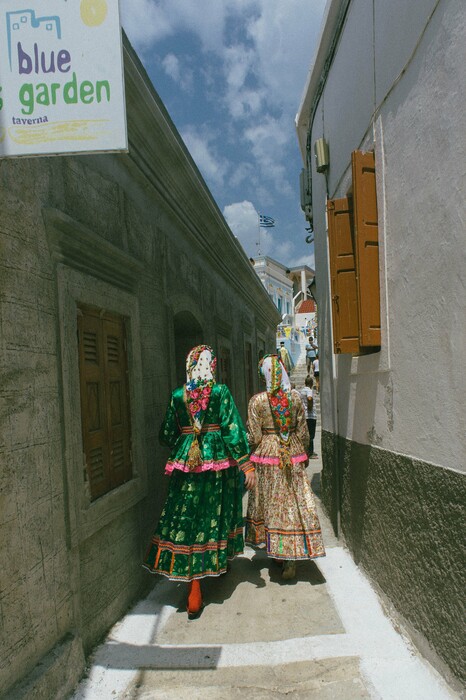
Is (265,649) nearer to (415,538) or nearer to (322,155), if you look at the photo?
(415,538)

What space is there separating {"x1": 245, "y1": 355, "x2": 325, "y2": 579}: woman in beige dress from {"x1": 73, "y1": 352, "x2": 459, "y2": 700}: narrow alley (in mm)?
292

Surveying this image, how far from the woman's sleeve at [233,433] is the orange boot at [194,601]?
80 centimetres

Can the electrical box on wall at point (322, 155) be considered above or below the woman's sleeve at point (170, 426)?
above

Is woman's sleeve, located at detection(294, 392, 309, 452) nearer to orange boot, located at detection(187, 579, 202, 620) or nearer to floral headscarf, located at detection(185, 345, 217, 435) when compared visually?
floral headscarf, located at detection(185, 345, 217, 435)

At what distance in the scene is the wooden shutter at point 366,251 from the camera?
11.0 feet

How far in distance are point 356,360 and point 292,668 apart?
7.06 feet

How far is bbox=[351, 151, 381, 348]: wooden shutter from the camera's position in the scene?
3363mm

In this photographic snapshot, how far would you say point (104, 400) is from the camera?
10.7 feet

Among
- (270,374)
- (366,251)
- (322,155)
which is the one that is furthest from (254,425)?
(322,155)

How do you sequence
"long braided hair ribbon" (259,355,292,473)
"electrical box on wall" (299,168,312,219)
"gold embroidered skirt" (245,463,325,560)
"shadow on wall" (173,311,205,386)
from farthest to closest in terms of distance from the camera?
"electrical box on wall" (299,168,312,219)
"shadow on wall" (173,311,205,386)
"long braided hair ribbon" (259,355,292,473)
"gold embroidered skirt" (245,463,325,560)

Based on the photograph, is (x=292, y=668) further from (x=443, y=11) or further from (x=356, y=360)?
(x=443, y=11)

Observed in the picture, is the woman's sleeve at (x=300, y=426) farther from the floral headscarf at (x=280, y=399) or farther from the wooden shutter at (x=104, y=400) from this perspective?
the wooden shutter at (x=104, y=400)

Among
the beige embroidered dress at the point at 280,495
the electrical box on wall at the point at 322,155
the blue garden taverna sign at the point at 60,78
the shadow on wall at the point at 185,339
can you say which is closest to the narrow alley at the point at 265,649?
the beige embroidered dress at the point at 280,495

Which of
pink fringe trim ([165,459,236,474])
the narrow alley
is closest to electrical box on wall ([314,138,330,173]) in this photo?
pink fringe trim ([165,459,236,474])
